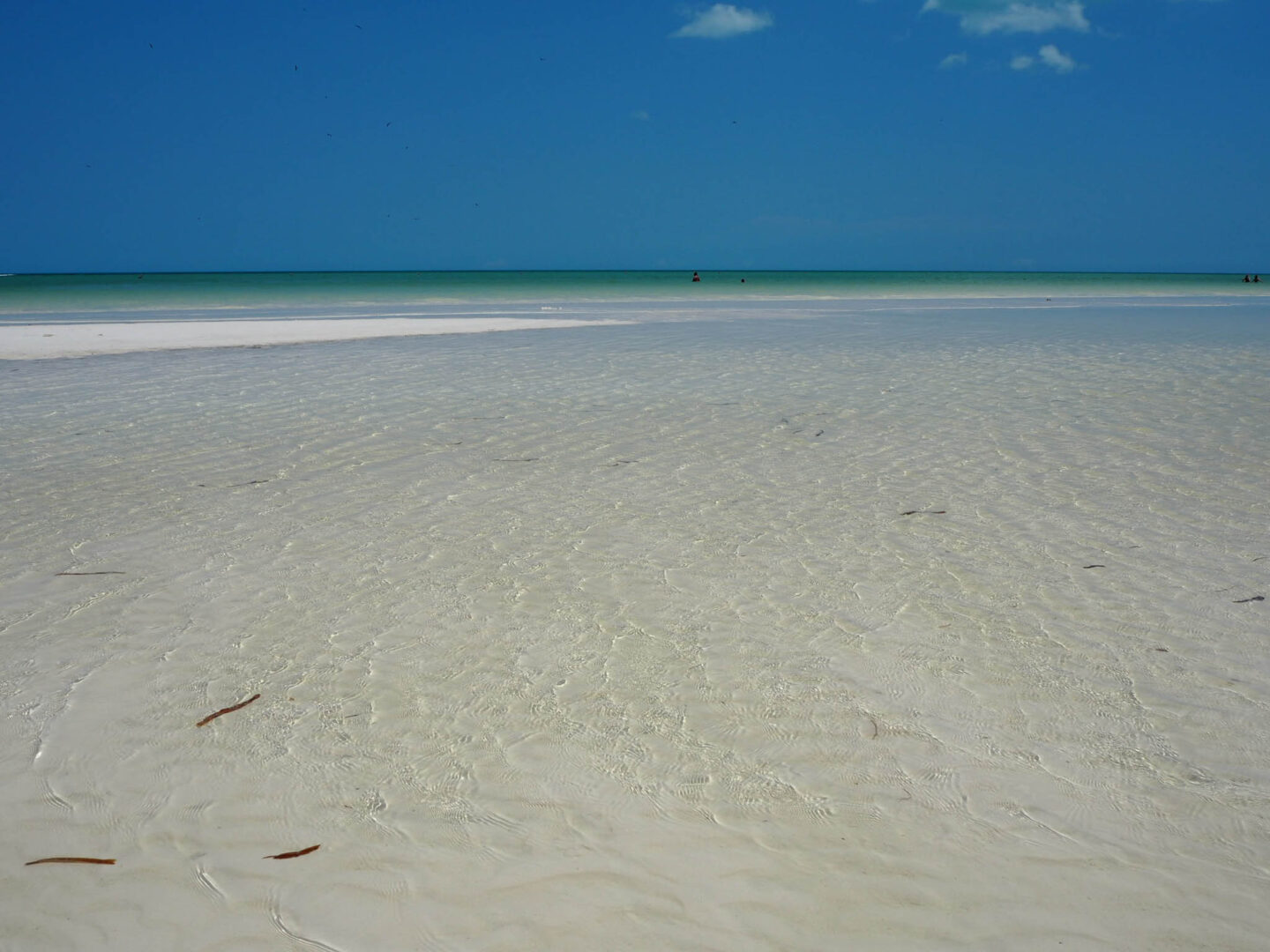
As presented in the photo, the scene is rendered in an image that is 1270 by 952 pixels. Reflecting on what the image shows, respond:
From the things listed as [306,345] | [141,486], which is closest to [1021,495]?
[141,486]

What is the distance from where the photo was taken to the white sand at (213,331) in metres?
15.5

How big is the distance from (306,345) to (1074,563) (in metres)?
13.4

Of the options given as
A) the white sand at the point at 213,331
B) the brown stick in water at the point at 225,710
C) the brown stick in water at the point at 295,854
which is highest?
the white sand at the point at 213,331

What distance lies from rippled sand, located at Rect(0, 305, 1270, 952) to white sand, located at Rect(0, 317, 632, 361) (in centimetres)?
937

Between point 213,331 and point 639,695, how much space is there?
17.8m

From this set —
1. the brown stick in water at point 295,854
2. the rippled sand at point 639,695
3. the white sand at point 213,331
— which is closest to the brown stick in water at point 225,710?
the rippled sand at point 639,695

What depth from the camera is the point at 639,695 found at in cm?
316

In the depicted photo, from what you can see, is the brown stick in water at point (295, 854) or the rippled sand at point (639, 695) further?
Result: the brown stick in water at point (295, 854)

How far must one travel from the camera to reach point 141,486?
5.95m

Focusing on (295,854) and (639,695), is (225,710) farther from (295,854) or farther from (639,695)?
(639,695)

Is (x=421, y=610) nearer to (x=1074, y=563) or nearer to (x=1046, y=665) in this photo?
(x=1046, y=665)

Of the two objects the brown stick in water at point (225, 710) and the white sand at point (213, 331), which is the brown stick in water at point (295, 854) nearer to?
the brown stick in water at point (225, 710)

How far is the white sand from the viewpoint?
15539mm

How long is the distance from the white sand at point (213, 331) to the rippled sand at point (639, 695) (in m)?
9.37
